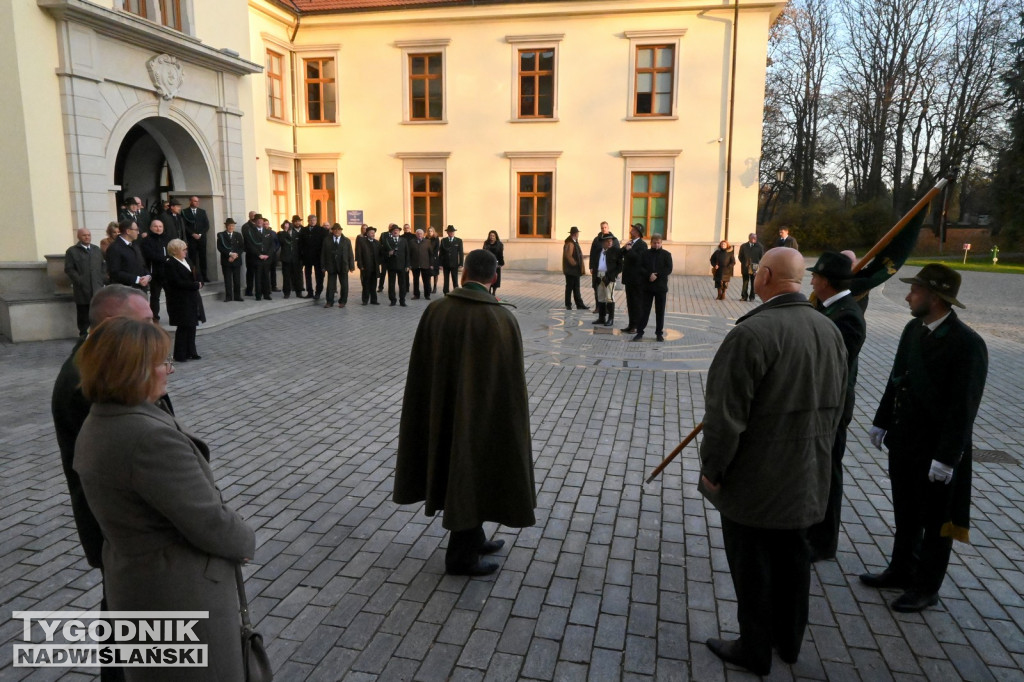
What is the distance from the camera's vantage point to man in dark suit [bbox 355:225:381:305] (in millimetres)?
15359

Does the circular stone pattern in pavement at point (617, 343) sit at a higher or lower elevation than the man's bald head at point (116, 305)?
lower

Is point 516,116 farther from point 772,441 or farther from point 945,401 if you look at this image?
point 772,441

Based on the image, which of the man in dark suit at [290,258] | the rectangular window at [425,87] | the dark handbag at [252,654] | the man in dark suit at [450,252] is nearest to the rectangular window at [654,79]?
the rectangular window at [425,87]

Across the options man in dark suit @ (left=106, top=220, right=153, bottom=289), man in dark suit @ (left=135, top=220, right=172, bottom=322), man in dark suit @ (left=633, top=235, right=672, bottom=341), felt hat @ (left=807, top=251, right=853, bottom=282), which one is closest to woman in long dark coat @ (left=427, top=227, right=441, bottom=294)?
man in dark suit @ (left=135, top=220, right=172, bottom=322)

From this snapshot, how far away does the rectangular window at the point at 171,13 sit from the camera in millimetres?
13961

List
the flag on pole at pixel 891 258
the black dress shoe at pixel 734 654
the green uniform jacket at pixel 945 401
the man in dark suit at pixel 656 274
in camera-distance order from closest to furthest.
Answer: the black dress shoe at pixel 734 654 → the green uniform jacket at pixel 945 401 → the flag on pole at pixel 891 258 → the man in dark suit at pixel 656 274

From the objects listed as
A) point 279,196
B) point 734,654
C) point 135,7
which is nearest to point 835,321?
point 734,654

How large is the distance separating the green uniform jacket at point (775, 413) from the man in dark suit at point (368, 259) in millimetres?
13168

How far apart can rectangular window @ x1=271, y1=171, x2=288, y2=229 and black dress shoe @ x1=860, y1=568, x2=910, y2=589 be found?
22.7m

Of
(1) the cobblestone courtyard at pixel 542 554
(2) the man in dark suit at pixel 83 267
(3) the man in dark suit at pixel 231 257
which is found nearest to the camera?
(1) the cobblestone courtyard at pixel 542 554

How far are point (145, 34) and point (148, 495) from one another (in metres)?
13.9

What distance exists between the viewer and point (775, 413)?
2904 millimetres

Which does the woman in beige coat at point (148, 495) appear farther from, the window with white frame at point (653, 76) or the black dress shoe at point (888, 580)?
the window with white frame at point (653, 76)

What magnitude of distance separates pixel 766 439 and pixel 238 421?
555 cm
